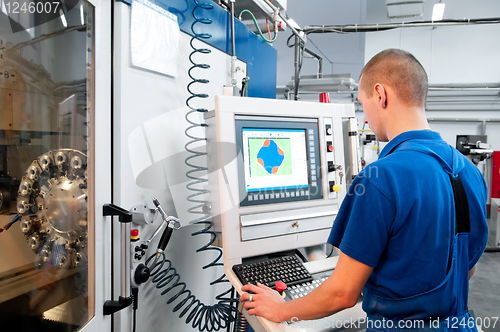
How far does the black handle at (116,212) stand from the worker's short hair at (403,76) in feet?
2.62

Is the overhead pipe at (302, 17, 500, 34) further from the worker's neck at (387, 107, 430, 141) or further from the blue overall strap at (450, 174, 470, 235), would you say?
the blue overall strap at (450, 174, 470, 235)

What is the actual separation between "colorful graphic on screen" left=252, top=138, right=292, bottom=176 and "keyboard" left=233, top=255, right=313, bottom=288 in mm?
315

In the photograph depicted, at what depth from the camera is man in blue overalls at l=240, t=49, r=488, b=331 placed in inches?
29.8

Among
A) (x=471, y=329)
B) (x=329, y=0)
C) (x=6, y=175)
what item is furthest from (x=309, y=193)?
(x=329, y=0)

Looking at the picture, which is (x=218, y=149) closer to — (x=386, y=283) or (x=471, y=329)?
(x=386, y=283)

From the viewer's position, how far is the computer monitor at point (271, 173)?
3.64 ft

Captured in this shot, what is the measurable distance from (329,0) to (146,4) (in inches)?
172

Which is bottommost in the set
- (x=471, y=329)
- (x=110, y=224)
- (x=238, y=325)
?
(x=238, y=325)

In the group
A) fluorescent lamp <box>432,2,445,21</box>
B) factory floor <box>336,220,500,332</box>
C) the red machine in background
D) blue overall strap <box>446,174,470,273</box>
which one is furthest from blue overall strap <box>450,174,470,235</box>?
the red machine in background

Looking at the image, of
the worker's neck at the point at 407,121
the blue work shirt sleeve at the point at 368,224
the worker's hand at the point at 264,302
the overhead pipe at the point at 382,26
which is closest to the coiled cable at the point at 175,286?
the worker's hand at the point at 264,302

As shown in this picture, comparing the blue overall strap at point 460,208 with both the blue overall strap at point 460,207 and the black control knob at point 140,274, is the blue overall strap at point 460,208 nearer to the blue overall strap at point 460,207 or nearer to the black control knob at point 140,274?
the blue overall strap at point 460,207

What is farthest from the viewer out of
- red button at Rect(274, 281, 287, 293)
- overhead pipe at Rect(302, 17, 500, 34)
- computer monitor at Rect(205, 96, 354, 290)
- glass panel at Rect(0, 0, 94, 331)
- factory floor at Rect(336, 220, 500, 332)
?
overhead pipe at Rect(302, 17, 500, 34)

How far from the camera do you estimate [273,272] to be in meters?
1.10

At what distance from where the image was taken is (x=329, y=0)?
15.6 feet
